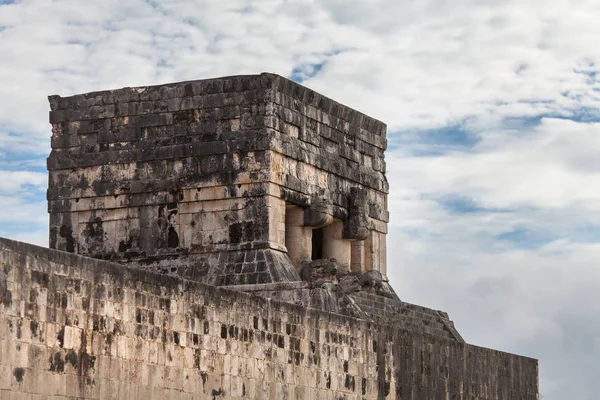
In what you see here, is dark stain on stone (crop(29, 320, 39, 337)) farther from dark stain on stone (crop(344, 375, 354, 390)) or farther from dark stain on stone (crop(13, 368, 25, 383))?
dark stain on stone (crop(344, 375, 354, 390))

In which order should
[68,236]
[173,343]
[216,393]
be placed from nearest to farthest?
[173,343] → [216,393] → [68,236]

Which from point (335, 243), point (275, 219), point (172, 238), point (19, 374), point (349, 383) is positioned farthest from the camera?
point (335, 243)

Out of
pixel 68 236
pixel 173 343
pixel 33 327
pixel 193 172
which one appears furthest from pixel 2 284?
pixel 68 236

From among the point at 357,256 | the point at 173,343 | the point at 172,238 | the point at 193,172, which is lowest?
the point at 173,343

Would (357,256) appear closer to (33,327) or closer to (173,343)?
(173,343)

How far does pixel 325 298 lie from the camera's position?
79.2 ft

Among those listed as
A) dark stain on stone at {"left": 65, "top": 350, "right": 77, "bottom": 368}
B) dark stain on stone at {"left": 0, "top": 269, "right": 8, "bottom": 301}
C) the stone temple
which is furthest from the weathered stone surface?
the stone temple

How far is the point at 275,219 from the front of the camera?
83.4 ft

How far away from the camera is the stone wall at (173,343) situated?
→ 51.6 feet

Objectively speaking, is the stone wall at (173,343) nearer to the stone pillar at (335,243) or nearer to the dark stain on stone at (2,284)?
the dark stain on stone at (2,284)

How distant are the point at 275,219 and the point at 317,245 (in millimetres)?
3123

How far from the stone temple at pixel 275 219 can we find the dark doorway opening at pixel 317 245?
0.02 meters

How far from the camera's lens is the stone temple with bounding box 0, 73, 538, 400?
74.1ft

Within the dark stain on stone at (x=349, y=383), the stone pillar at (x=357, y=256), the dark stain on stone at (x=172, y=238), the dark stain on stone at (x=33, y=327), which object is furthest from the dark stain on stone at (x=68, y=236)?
the dark stain on stone at (x=33, y=327)
